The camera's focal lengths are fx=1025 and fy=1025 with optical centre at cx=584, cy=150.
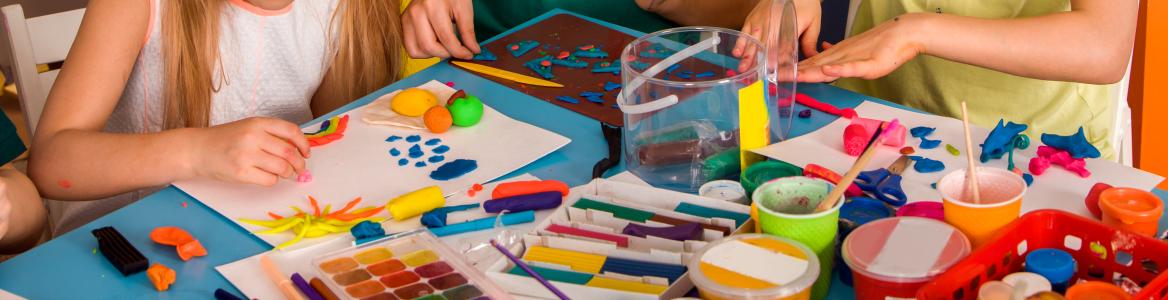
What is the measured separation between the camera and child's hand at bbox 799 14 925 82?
1.07 meters

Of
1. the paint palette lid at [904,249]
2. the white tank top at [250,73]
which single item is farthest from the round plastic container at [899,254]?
the white tank top at [250,73]

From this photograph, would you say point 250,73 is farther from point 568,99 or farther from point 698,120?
point 698,120

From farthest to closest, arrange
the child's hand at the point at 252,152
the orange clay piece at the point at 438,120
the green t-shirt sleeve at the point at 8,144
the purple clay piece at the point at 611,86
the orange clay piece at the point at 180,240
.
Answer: the green t-shirt sleeve at the point at 8,144
the purple clay piece at the point at 611,86
the orange clay piece at the point at 438,120
the child's hand at the point at 252,152
the orange clay piece at the point at 180,240

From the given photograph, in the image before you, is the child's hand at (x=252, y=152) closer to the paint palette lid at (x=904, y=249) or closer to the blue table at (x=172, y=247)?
the blue table at (x=172, y=247)

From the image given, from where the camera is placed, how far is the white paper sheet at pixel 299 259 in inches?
32.1

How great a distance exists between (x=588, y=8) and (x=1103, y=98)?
0.76m

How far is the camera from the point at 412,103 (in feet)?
3.76

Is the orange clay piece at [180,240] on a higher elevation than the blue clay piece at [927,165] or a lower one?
lower

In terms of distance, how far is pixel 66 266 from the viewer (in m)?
0.87

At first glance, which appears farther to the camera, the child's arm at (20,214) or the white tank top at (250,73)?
the white tank top at (250,73)

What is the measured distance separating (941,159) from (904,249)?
30cm

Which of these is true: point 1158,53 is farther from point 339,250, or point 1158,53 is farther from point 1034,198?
point 339,250

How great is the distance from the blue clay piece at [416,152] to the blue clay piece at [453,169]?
0.13 feet

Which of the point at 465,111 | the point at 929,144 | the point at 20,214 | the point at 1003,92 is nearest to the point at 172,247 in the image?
the point at 20,214
